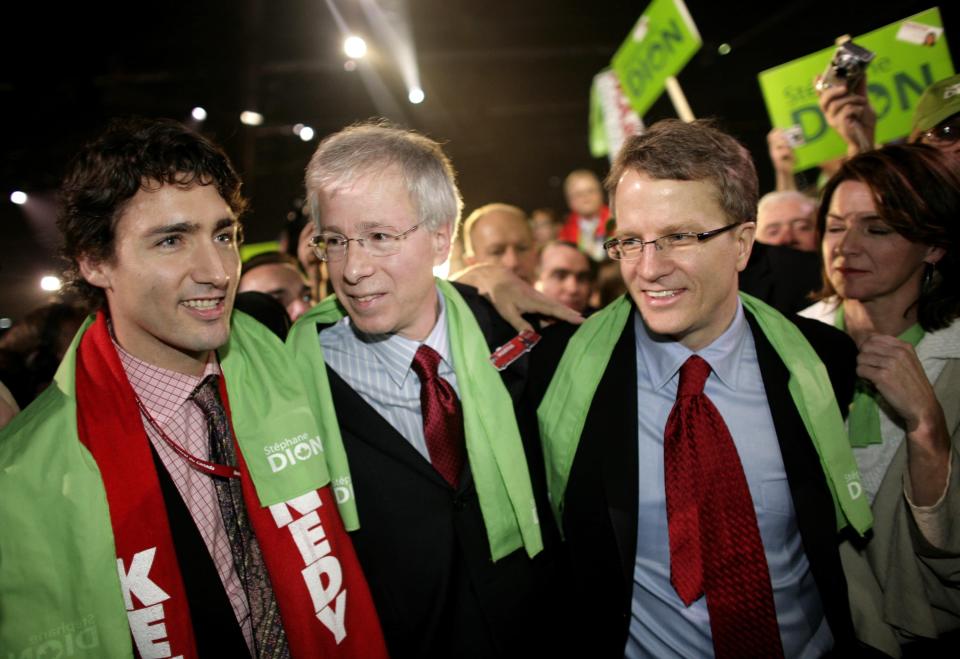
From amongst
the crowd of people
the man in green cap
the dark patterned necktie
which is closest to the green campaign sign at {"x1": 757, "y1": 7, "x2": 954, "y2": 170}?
the man in green cap

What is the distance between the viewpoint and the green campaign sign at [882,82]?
301cm

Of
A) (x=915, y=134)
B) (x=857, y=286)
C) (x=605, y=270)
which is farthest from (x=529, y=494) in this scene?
(x=605, y=270)

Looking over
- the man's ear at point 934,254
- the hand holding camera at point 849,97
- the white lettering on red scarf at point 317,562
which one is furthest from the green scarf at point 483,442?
the hand holding camera at point 849,97

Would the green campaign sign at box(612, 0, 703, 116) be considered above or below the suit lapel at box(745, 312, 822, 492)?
above

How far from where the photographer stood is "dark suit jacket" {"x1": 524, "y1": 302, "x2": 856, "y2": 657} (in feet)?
5.90

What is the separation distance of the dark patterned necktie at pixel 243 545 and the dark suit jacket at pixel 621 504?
0.96m

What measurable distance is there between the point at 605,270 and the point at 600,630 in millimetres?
3645

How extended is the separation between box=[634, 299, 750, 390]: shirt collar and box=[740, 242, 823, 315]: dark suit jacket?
0.76 metres

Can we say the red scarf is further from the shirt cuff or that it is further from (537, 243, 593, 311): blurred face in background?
(537, 243, 593, 311): blurred face in background

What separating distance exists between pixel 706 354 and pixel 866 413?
2.38ft

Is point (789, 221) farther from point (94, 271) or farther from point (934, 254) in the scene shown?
point (94, 271)

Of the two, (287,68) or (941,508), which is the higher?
(287,68)

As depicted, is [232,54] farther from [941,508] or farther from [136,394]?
[941,508]

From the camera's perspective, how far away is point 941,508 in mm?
1839
